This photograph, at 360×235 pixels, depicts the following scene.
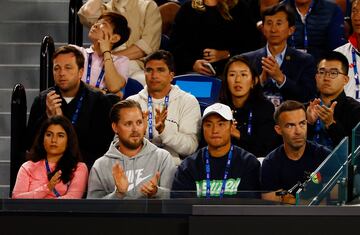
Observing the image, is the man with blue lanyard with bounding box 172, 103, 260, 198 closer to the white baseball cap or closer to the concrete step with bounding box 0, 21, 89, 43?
the white baseball cap

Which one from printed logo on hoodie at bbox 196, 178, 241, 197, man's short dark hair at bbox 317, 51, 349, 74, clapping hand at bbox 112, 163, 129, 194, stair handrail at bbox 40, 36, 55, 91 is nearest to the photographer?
printed logo on hoodie at bbox 196, 178, 241, 197

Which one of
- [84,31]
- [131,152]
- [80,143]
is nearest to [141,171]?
[131,152]

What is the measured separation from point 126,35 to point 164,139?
1.74 metres

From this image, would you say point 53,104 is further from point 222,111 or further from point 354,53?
point 354,53

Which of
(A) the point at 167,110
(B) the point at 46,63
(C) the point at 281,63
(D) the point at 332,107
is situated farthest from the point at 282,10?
(B) the point at 46,63

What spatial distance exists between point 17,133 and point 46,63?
109 cm

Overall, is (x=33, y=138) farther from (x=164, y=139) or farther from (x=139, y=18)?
(x=139, y=18)

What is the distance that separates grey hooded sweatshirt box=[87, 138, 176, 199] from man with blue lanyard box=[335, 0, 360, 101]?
88.8 inches

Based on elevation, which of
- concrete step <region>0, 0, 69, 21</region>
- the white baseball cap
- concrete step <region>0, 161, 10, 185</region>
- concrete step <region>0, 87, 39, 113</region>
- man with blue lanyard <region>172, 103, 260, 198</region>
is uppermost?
concrete step <region>0, 0, 69, 21</region>

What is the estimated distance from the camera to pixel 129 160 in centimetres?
1001

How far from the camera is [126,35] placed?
477 inches

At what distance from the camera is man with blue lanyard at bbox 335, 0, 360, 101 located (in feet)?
38.2

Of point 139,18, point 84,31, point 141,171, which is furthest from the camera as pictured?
point 84,31

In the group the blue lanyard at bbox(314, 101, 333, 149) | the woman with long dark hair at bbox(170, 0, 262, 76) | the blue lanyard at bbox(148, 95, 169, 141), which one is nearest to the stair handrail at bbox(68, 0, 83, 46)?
the woman with long dark hair at bbox(170, 0, 262, 76)
